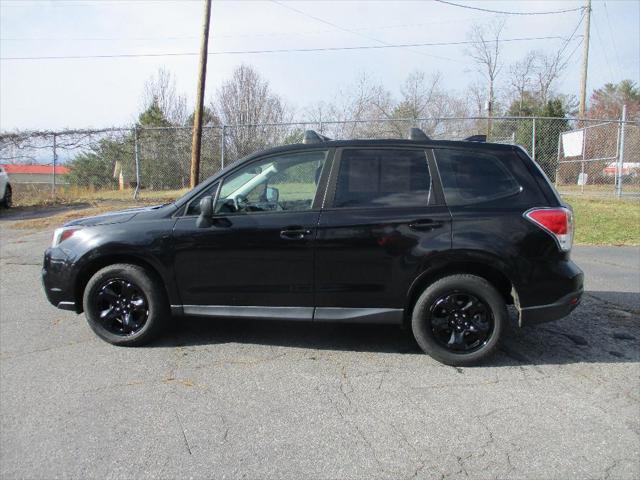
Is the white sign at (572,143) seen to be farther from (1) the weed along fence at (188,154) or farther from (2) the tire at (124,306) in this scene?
(2) the tire at (124,306)

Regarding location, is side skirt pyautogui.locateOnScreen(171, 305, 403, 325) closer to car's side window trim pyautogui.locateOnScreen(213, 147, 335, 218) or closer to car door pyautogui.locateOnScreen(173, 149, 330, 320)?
car door pyautogui.locateOnScreen(173, 149, 330, 320)

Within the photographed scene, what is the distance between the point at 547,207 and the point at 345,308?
182 centimetres

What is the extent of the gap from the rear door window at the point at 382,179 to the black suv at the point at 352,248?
0.01m

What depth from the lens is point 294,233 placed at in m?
4.23

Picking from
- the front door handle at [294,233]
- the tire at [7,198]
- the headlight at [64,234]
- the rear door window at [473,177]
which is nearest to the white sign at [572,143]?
the rear door window at [473,177]

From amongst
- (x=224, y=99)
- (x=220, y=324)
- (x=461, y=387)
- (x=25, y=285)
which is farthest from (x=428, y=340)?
(x=224, y=99)

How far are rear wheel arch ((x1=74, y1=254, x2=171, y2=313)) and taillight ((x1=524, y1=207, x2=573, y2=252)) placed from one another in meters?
3.15

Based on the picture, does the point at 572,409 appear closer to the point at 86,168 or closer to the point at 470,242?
the point at 470,242

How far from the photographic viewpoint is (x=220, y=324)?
521 centimetres

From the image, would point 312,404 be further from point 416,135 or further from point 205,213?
point 416,135

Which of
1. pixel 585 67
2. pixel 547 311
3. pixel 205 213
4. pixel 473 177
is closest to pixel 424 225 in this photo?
pixel 473 177

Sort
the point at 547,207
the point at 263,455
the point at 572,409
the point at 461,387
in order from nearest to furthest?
the point at 263,455
the point at 572,409
the point at 461,387
the point at 547,207

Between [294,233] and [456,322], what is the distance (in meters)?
1.52

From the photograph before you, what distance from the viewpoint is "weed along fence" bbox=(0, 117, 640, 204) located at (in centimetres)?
1585
